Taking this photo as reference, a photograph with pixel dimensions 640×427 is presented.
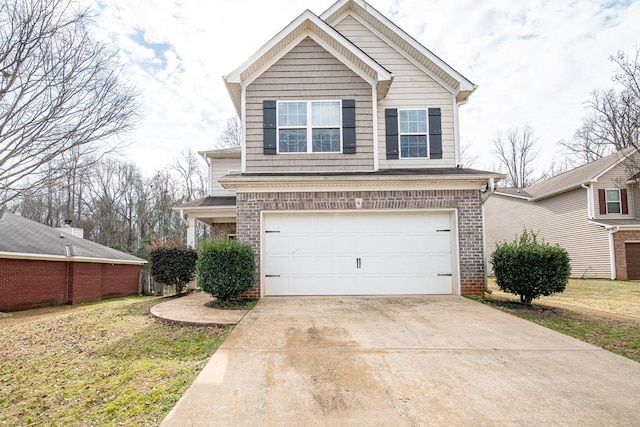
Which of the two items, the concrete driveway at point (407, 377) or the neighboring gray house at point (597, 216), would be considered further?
the neighboring gray house at point (597, 216)

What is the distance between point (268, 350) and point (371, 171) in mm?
5634

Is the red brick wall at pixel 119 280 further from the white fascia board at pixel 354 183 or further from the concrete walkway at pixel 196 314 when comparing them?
the white fascia board at pixel 354 183

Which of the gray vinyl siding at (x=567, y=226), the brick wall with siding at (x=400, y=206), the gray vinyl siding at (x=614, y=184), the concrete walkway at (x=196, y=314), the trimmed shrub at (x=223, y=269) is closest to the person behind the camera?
the concrete walkway at (x=196, y=314)

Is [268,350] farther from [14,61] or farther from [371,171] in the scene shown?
[14,61]

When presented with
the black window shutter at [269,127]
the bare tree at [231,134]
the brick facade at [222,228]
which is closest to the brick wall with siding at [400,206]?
the black window shutter at [269,127]

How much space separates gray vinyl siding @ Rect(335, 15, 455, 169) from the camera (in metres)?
9.71

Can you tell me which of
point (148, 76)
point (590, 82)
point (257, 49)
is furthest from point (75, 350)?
point (590, 82)

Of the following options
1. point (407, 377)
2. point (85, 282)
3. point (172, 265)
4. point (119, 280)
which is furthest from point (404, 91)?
point (119, 280)

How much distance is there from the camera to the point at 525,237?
26.2ft

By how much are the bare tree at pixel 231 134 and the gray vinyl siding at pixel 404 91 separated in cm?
1712

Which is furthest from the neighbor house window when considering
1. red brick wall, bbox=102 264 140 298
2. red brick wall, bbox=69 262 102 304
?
red brick wall, bbox=102 264 140 298

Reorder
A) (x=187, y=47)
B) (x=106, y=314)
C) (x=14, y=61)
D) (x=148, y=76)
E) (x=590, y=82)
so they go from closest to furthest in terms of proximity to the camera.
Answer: (x=14, y=61) → (x=106, y=314) → (x=148, y=76) → (x=187, y=47) → (x=590, y=82)

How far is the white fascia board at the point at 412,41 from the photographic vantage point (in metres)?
9.67

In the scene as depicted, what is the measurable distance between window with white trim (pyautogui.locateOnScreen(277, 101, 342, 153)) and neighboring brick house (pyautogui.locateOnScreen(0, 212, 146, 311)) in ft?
34.1
